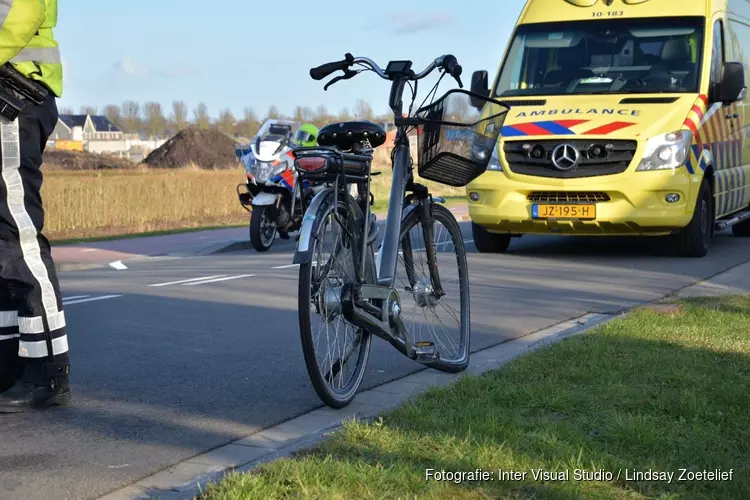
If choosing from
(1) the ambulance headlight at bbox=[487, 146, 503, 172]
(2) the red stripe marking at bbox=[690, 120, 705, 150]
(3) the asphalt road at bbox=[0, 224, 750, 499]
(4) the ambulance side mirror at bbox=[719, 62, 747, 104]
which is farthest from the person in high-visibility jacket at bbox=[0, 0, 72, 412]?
(4) the ambulance side mirror at bbox=[719, 62, 747, 104]

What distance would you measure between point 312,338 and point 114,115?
132m

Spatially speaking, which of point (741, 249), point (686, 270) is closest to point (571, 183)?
point (686, 270)

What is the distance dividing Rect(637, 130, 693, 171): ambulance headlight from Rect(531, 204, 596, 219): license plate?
0.67 meters

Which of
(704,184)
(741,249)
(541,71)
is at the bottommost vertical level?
(741,249)

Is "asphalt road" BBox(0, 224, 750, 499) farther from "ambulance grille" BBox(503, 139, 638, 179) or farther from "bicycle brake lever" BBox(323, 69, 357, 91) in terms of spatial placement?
"bicycle brake lever" BBox(323, 69, 357, 91)

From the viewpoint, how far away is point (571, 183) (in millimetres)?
11922

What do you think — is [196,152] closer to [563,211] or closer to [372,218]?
[563,211]

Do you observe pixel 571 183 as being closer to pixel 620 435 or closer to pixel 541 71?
pixel 541 71

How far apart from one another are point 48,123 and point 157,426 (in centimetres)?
138

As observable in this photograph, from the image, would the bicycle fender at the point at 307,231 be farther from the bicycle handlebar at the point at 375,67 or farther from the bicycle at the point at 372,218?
the bicycle handlebar at the point at 375,67

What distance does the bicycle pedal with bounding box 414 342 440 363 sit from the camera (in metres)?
5.46

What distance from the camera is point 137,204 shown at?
2577 centimetres

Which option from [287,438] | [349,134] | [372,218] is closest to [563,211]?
[372,218]

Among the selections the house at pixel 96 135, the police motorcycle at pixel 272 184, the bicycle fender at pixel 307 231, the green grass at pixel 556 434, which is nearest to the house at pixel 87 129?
the house at pixel 96 135
